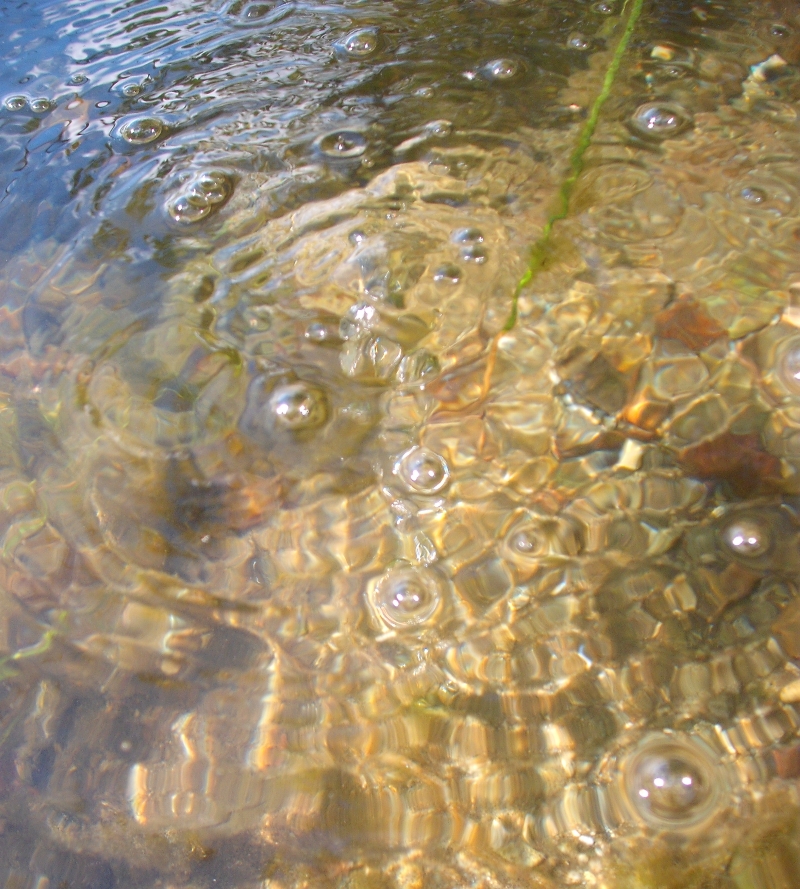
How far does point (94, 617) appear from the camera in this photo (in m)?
1.40

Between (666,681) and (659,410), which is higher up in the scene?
(659,410)

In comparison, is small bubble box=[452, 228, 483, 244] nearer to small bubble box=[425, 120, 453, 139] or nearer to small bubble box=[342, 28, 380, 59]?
small bubble box=[425, 120, 453, 139]

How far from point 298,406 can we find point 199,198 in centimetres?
74

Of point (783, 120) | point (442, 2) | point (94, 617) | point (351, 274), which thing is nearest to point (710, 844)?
point (94, 617)

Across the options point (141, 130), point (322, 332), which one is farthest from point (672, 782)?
point (141, 130)

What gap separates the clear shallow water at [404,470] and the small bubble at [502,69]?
2 centimetres

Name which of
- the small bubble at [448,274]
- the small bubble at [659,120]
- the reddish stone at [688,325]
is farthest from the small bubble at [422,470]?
the small bubble at [659,120]

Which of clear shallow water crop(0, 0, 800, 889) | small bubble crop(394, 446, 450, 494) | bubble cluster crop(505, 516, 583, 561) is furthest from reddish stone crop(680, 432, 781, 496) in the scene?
small bubble crop(394, 446, 450, 494)

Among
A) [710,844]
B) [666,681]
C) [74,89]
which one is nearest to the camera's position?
[710,844]

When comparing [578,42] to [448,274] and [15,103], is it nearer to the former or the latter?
[448,274]

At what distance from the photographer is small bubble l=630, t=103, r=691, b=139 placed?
2029 mm

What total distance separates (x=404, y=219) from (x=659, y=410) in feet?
2.69

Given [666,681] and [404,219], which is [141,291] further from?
[666,681]

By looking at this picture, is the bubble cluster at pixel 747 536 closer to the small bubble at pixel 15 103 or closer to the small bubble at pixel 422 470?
the small bubble at pixel 422 470
